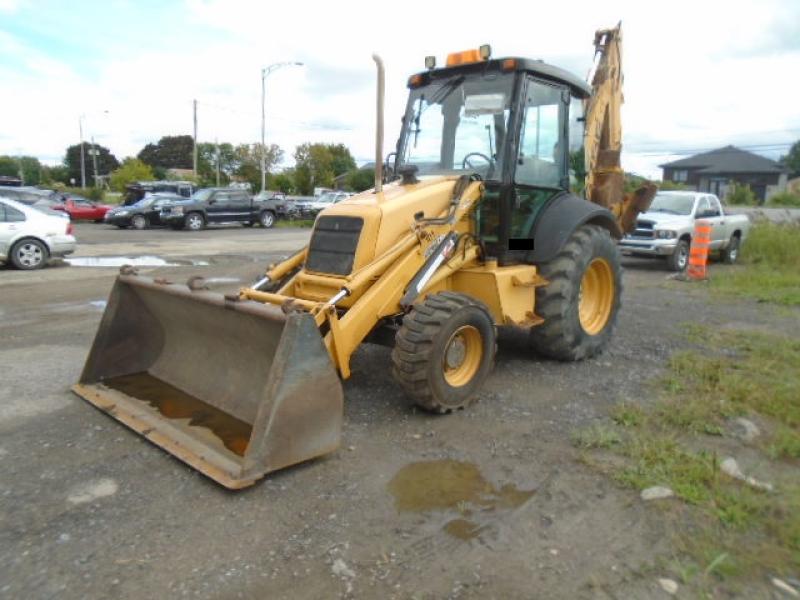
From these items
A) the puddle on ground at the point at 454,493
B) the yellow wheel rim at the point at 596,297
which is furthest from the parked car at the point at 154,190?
the puddle on ground at the point at 454,493

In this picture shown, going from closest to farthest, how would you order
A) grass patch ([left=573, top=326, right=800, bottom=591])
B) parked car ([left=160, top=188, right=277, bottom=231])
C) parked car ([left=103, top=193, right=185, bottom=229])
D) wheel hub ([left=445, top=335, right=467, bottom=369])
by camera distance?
grass patch ([left=573, top=326, right=800, bottom=591]), wheel hub ([left=445, top=335, right=467, bottom=369]), parked car ([left=103, top=193, right=185, bottom=229]), parked car ([left=160, top=188, right=277, bottom=231])

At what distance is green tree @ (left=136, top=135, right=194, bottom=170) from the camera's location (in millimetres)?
89375

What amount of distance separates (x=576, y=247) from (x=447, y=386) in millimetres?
2156

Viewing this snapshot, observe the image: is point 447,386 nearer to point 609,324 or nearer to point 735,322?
point 609,324

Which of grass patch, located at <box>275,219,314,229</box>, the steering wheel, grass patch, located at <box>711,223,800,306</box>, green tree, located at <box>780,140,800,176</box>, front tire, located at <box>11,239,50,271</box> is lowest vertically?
grass patch, located at <box>275,219,314,229</box>

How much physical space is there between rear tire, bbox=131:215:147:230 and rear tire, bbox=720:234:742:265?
21.2m

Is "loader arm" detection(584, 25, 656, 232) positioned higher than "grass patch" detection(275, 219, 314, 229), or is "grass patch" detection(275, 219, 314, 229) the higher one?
"loader arm" detection(584, 25, 656, 232)

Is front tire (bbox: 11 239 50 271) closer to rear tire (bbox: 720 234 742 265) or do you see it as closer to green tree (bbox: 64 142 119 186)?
rear tire (bbox: 720 234 742 265)

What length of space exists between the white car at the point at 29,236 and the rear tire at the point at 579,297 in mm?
11284

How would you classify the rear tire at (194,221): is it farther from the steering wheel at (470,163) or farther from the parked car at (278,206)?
the steering wheel at (470,163)

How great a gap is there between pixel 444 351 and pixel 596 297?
2.92 meters

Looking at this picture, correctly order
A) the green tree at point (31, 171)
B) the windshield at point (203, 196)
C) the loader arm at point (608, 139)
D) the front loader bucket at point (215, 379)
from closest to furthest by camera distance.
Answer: the front loader bucket at point (215, 379), the loader arm at point (608, 139), the windshield at point (203, 196), the green tree at point (31, 171)

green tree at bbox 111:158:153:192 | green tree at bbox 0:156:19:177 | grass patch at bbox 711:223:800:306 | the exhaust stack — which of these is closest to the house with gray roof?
grass patch at bbox 711:223:800:306

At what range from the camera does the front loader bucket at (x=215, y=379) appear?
367 centimetres
